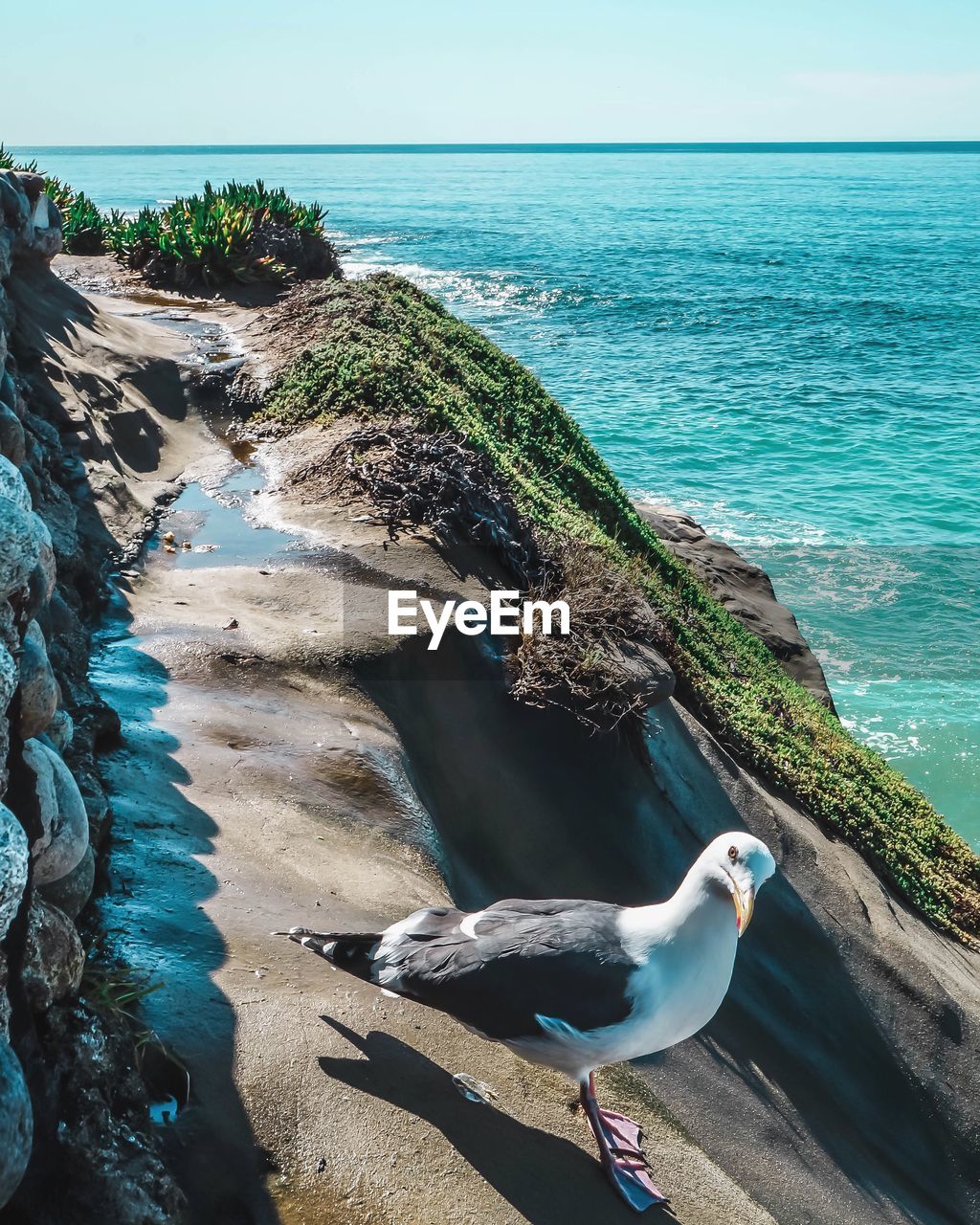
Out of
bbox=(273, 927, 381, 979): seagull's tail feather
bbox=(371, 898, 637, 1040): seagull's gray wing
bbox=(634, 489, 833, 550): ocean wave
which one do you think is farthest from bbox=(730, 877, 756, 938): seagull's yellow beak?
bbox=(634, 489, 833, 550): ocean wave

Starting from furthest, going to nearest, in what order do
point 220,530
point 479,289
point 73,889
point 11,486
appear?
1. point 479,289
2. point 220,530
3. point 73,889
4. point 11,486

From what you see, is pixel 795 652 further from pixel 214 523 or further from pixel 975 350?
pixel 975 350

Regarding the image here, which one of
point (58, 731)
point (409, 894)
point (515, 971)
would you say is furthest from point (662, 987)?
point (58, 731)

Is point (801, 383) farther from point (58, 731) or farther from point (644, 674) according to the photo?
point (58, 731)

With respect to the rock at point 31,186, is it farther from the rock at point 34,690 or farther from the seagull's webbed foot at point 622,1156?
the seagull's webbed foot at point 622,1156

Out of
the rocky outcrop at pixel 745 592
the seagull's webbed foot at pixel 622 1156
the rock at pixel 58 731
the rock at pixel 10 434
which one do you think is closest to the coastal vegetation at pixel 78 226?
the rocky outcrop at pixel 745 592

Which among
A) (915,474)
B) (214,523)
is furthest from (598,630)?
(915,474)

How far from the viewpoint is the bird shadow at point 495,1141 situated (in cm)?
390

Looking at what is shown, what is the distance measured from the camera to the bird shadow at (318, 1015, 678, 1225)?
3.90m

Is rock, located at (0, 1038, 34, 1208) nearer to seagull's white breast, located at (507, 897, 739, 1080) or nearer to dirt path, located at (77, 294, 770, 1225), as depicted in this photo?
dirt path, located at (77, 294, 770, 1225)

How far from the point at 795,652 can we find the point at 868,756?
2.37 m

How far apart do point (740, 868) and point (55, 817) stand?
7.90ft

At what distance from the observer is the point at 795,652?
13.6 meters

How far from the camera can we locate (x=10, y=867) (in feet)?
8.26
